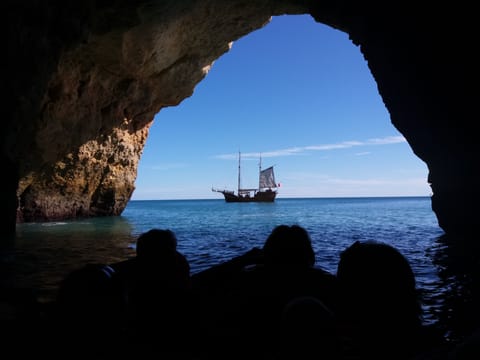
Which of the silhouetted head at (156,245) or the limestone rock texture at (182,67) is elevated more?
the limestone rock texture at (182,67)

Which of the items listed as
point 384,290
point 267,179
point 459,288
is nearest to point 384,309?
point 384,290

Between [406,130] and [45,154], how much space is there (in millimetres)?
19163

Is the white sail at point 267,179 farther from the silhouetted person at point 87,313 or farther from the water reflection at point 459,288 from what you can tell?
the silhouetted person at point 87,313

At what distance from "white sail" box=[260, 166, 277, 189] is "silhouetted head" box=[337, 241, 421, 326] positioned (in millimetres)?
97466

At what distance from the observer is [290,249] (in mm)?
2635

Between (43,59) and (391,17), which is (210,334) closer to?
(43,59)

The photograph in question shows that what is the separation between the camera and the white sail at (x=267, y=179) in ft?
328

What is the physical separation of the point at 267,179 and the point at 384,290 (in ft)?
326

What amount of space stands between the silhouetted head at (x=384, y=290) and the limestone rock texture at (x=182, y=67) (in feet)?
29.8

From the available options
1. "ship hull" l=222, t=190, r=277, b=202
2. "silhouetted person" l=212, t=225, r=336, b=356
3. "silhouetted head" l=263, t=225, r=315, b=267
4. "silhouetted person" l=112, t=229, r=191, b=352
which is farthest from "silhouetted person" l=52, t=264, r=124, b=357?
"ship hull" l=222, t=190, r=277, b=202

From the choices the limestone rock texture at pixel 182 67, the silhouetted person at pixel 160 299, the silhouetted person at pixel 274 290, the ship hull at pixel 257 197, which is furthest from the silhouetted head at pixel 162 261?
the ship hull at pixel 257 197

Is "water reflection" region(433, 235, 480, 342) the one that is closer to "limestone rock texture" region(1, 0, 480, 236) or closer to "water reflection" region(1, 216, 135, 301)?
"limestone rock texture" region(1, 0, 480, 236)

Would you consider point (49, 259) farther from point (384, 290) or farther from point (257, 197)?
point (257, 197)

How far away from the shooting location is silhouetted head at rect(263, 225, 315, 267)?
2.63 meters
